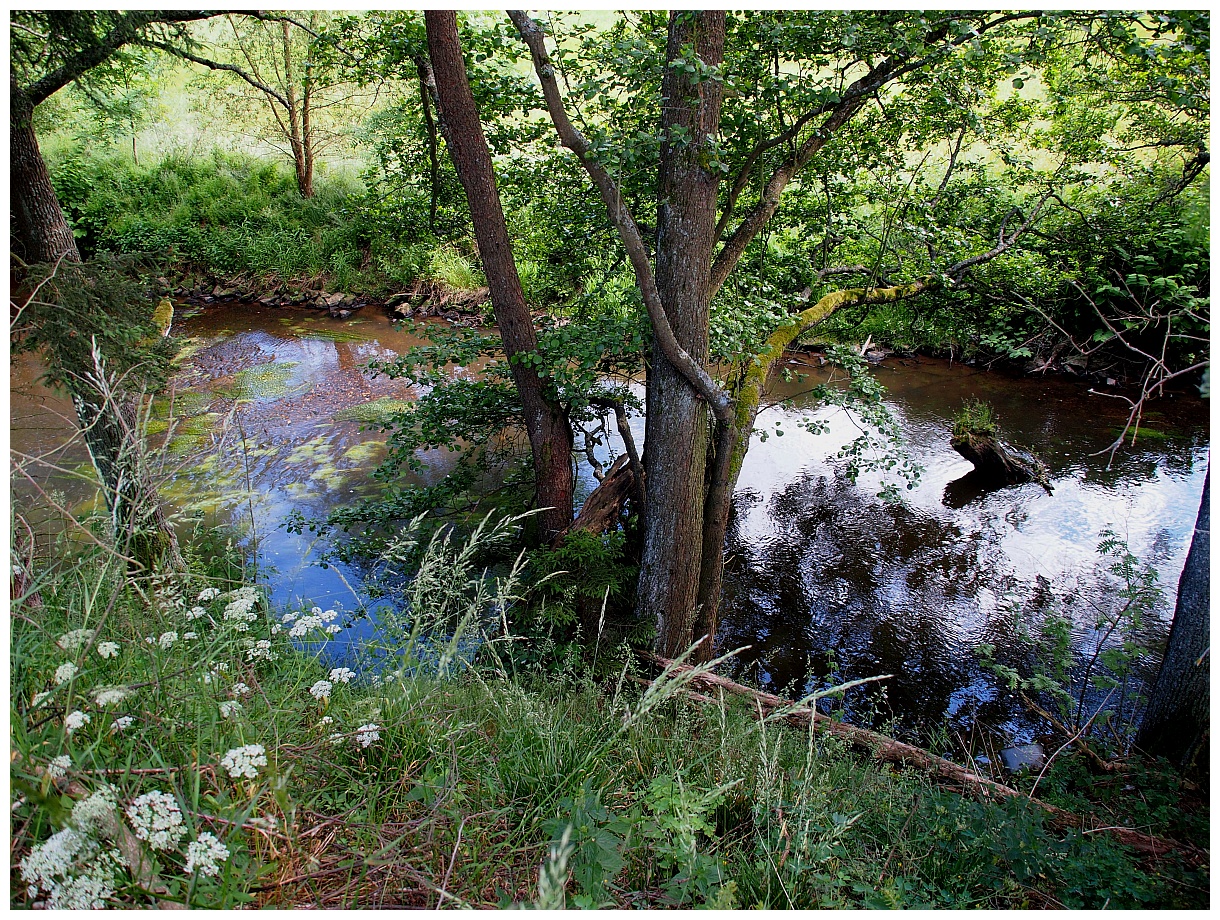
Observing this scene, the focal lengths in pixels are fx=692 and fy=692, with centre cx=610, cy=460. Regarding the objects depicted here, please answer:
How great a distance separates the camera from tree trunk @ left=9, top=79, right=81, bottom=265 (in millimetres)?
5090

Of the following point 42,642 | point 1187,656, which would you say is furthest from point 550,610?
point 1187,656

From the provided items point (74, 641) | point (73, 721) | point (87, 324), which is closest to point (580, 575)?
point (74, 641)

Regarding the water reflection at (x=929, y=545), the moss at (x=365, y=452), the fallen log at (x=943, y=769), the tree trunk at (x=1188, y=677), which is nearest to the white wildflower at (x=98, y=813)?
the fallen log at (x=943, y=769)

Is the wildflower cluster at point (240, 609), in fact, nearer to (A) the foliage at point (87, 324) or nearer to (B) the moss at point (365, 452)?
(A) the foliage at point (87, 324)

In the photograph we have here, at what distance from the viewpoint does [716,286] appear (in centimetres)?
495

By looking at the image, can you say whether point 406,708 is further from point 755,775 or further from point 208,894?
point 755,775

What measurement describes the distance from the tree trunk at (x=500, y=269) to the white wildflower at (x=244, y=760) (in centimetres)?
338

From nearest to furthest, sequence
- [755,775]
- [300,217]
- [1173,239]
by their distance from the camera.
Answer: [755,775]
[1173,239]
[300,217]

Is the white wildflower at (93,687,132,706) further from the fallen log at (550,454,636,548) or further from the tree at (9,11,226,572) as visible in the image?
the fallen log at (550,454,636,548)

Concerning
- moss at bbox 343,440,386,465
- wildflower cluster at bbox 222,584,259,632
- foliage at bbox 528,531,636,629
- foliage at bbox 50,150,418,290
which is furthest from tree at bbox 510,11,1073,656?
foliage at bbox 50,150,418,290

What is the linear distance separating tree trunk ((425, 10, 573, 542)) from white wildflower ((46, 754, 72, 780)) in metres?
3.54

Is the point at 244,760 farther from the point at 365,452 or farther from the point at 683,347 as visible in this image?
the point at 365,452

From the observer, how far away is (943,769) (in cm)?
388

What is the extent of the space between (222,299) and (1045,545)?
15.9 metres
